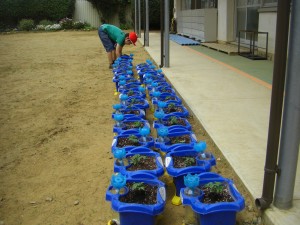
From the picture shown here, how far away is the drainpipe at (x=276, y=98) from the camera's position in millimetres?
2043

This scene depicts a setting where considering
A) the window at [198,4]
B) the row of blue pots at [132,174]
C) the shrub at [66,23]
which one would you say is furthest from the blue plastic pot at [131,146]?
the shrub at [66,23]

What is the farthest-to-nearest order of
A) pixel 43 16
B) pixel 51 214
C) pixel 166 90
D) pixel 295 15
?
pixel 43 16
pixel 166 90
pixel 51 214
pixel 295 15

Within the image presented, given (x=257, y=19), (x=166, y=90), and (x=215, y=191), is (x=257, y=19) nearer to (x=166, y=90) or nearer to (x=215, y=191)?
(x=166, y=90)

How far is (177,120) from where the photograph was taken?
3777 mm

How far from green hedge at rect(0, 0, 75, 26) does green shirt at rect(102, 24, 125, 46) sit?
20.5 m

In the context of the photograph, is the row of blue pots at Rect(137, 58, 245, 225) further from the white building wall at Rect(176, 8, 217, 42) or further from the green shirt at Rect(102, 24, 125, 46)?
the white building wall at Rect(176, 8, 217, 42)

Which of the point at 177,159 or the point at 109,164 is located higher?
the point at 177,159

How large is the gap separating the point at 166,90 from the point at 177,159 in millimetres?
2324

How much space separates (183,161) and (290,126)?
0.99m

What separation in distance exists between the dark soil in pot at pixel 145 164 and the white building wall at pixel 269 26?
673cm

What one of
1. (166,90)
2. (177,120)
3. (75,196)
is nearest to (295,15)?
(177,120)

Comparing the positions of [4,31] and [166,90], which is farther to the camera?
[4,31]

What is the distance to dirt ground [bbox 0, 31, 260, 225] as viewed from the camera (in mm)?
2758

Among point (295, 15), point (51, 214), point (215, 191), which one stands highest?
point (295, 15)
